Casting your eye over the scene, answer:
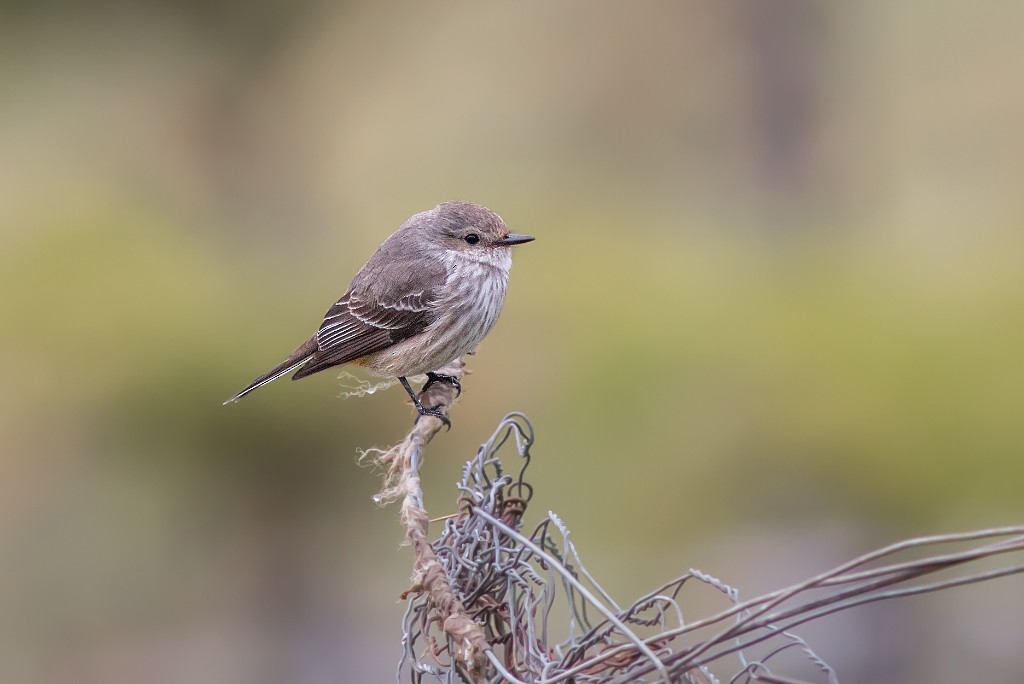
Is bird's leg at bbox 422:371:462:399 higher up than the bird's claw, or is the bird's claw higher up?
the bird's claw

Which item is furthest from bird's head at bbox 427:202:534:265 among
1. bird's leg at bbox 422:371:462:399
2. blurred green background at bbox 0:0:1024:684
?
blurred green background at bbox 0:0:1024:684

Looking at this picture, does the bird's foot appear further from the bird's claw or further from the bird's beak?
the bird's beak

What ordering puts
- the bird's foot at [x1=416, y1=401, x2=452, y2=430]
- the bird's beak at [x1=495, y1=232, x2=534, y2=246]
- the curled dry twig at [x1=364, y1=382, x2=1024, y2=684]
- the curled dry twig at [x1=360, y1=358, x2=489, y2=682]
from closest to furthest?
the curled dry twig at [x1=364, y1=382, x2=1024, y2=684] < the curled dry twig at [x1=360, y1=358, x2=489, y2=682] < the bird's foot at [x1=416, y1=401, x2=452, y2=430] < the bird's beak at [x1=495, y1=232, x2=534, y2=246]

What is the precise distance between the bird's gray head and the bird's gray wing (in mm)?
150

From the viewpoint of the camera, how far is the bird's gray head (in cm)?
489

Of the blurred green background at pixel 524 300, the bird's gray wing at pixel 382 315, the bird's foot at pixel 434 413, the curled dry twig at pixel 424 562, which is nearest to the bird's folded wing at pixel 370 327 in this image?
the bird's gray wing at pixel 382 315

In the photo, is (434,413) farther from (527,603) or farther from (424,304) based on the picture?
(527,603)

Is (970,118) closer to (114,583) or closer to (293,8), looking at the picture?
(293,8)

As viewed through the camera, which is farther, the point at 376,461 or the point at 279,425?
the point at 279,425

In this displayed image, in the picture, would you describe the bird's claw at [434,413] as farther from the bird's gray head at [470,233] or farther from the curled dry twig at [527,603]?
the bird's gray head at [470,233]

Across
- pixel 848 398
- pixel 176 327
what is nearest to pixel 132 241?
pixel 176 327

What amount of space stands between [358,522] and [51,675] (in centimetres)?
273

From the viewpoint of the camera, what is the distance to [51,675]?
869 centimetres

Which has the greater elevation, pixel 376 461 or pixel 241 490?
pixel 376 461
